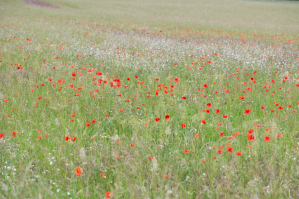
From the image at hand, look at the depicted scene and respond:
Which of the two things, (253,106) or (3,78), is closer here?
(253,106)

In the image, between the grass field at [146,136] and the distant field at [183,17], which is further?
the distant field at [183,17]

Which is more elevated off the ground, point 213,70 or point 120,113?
point 213,70

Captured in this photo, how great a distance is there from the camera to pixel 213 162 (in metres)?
2.02

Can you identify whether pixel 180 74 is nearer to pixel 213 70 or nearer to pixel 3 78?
pixel 213 70

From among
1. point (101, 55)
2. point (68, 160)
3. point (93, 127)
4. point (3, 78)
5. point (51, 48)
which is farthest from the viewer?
point (51, 48)

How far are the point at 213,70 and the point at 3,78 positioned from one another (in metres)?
4.24

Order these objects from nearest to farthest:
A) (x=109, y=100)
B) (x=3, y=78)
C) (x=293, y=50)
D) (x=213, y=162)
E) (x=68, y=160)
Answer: (x=213, y=162) → (x=68, y=160) → (x=109, y=100) → (x=3, y=78) → (x=293, y=50)

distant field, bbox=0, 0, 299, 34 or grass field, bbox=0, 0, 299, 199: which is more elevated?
distant field, bbox=0, 0, 299, 34

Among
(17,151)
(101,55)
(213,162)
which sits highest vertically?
(101,55)

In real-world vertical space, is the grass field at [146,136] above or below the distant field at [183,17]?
below

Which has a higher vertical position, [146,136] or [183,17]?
[183,17]

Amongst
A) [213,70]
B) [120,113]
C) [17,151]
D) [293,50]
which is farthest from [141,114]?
[293,50]

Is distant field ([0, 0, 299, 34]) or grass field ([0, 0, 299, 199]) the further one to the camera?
distant field ([0, 0, 299, 34])

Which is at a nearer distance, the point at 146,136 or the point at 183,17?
the point at 146,136
